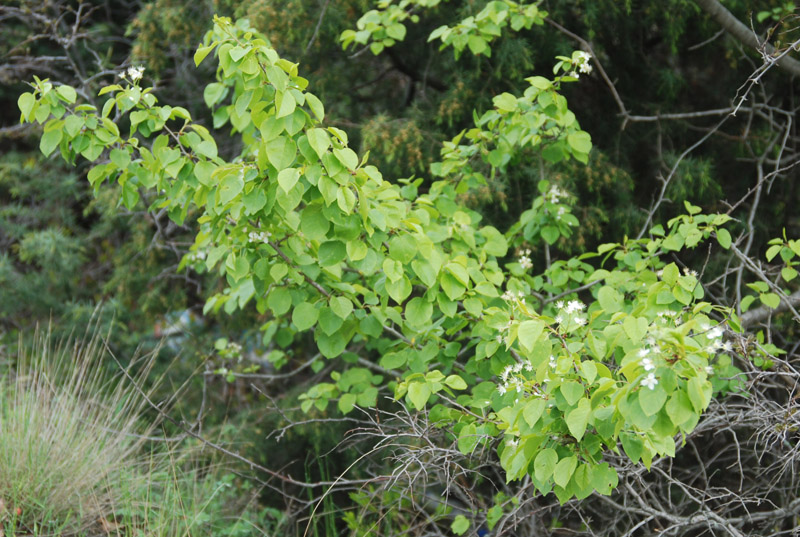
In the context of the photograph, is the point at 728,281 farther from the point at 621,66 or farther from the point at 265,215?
the point at 265,215

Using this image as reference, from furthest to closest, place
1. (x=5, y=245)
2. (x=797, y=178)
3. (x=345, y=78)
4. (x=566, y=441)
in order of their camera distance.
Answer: (x=5, y=245)
(x=345, y=78)
(x=797, y=178)
(x=566, y=441)

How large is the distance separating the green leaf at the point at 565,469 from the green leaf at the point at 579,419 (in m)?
0.15

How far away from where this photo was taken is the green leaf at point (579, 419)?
1.63 metres

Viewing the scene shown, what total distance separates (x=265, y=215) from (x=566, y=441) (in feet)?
3.46

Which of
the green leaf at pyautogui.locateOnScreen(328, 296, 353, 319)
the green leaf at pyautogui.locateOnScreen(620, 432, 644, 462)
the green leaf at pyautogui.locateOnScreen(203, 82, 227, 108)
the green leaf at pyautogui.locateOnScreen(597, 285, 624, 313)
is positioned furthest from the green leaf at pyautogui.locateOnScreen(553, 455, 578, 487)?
the green leaf at pyautogui.locateOnScreen(203, 82, 227, 108)

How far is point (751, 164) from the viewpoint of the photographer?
4.07m

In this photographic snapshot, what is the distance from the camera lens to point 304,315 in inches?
92.1

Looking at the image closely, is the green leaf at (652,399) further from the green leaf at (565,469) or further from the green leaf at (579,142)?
the green leaf at (579,142)

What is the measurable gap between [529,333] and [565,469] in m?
0.35

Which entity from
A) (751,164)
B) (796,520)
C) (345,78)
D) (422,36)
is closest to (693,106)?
(751,164)

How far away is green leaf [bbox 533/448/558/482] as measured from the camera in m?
1.77

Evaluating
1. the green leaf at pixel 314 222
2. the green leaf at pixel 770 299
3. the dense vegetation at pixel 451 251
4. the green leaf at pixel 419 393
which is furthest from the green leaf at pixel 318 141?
the green leaf at pixel 770 299

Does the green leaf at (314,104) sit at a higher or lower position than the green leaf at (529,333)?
higher

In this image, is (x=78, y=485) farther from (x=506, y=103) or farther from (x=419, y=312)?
(x=506, y=103)
